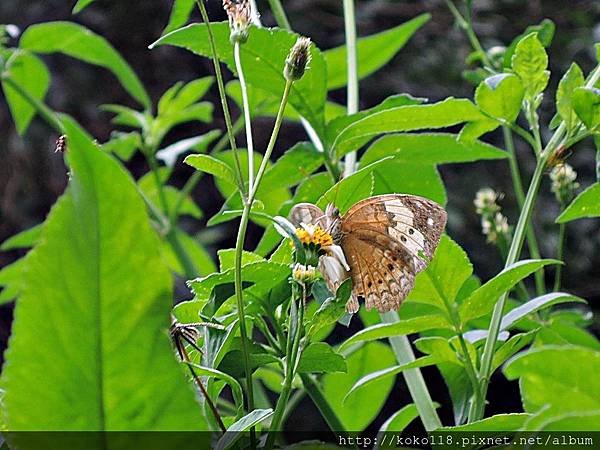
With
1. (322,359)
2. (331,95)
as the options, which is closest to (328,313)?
(322,359)

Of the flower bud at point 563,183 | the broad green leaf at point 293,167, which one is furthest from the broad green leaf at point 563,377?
the flower bud at point 563,183

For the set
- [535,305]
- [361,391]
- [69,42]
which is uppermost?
[69,42]

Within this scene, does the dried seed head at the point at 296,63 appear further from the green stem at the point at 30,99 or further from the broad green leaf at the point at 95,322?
the green stem at the point at 30,99

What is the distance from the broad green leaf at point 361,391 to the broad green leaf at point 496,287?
0.72ft

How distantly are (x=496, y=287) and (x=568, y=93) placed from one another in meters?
0.11

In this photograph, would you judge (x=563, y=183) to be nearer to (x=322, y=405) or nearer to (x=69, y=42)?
(x=322, y=405)

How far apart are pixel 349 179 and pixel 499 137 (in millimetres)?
1670

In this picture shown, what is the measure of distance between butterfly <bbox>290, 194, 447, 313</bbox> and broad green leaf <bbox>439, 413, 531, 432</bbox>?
94 mm

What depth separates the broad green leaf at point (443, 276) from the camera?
→ 39cm

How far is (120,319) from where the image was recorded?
0.17m

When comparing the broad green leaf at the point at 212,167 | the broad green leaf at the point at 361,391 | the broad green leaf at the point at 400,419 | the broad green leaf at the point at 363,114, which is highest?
the broad green leaf at the point at 212,167

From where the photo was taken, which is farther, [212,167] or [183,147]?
[183,147]

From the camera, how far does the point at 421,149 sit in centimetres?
49

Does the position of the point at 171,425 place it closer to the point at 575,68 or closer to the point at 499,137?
the point at 575,68
